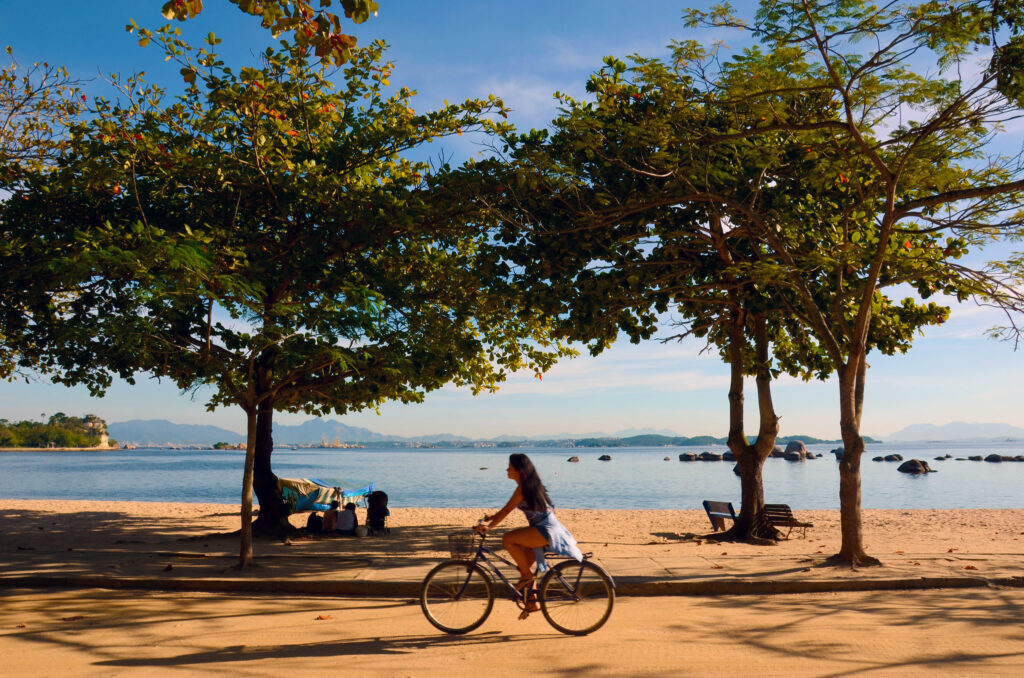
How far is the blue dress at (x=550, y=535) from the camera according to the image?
755 cm

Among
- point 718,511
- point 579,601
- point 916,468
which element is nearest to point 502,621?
point 579,601

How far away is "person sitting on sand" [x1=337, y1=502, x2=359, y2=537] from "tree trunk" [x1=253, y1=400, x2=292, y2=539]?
1.17 meters

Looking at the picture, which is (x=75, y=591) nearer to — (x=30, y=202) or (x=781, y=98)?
(x=30, y=202)

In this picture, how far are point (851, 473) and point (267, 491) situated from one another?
40.7 ft

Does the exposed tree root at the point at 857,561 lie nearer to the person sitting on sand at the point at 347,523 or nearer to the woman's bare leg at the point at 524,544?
the woman's bare leg at the point at 524,544

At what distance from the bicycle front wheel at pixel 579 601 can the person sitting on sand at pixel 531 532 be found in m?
0.16

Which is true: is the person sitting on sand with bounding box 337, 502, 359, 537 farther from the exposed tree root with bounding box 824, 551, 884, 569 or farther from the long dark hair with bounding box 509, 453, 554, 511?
the long dark hair with bounding box 509, 453, 554, 511

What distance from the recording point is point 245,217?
15898 millimetres

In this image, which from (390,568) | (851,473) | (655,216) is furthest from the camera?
(655,216)

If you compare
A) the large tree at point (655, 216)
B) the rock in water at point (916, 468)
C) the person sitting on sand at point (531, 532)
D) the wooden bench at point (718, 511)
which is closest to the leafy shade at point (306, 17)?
the person sitting on sand at point (531, 532)

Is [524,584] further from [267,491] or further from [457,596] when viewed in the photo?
[267,491]

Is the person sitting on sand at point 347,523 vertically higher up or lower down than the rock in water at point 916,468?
higher up

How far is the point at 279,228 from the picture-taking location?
16516 mm

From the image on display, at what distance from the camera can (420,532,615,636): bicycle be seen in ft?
25.0
